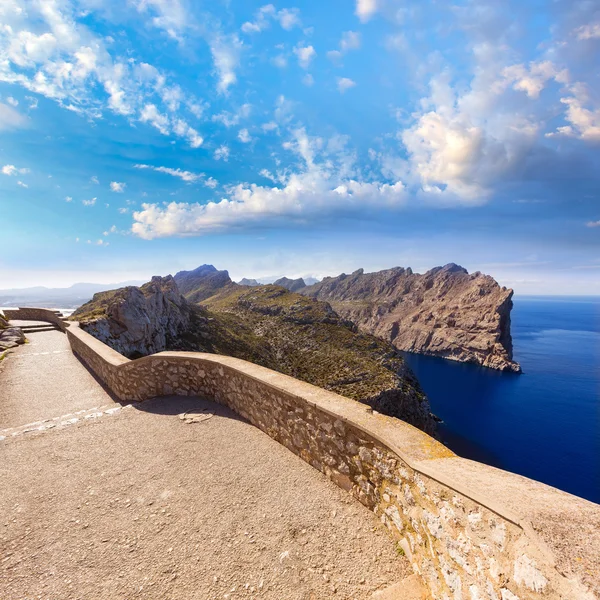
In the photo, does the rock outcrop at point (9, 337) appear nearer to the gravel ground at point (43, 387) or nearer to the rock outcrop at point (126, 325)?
the gravel ground at point (43, 387)

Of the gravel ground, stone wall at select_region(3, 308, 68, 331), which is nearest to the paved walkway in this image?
the gravel ground

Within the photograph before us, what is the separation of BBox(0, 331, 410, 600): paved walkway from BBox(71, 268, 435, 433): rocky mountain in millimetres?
21021

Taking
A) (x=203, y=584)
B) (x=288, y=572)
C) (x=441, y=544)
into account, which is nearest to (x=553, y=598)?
(x=441, y=544)

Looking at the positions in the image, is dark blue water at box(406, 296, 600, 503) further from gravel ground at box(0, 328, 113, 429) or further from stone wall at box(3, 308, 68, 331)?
stone wall at box(3, 308, 68, 331)

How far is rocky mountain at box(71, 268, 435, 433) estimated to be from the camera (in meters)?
31.8

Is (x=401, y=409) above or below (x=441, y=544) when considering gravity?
below

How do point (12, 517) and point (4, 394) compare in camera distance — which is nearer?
point (12, 517)

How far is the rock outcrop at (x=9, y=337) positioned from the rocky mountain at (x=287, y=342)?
5463mm

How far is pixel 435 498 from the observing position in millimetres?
3365

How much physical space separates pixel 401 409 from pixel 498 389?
62463 millimetres

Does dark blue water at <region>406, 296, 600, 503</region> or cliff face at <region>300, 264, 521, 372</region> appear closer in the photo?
dark blue water at <region>406, 296, 600, 503</region>

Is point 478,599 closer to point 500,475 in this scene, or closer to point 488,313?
point 500,475

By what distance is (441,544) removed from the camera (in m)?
3.20

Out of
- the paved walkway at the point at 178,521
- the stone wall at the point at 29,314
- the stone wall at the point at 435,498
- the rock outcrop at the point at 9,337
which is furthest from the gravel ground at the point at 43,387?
the stone wall at the point at 29,314
